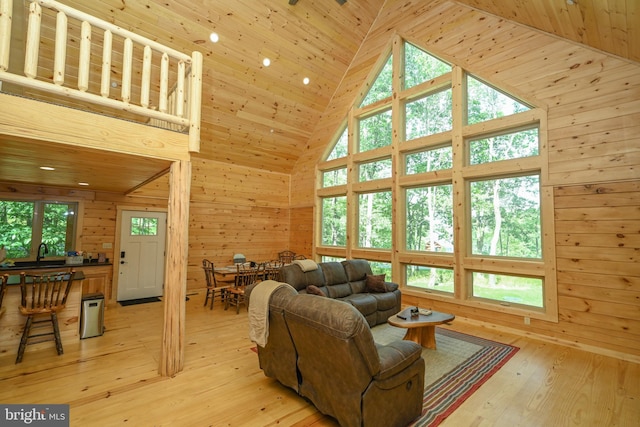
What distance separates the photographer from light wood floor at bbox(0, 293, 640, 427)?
92.4 inches

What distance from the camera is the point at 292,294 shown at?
8.20 feet

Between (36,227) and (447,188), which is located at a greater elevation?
(447,188)

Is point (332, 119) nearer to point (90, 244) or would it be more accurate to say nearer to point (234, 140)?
point (234, 140)

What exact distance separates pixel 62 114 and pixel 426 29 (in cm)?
594

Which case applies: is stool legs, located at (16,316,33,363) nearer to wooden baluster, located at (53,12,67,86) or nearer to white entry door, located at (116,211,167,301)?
white entry door, located at (116,211,167,301)

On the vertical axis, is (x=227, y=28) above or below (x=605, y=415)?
above

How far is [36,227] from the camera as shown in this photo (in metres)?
5.23

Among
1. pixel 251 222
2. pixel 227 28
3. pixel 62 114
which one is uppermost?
pixel 227 28

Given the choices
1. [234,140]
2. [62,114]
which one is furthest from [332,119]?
[62,114]

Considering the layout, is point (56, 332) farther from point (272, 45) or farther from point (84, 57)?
point (272, 45)

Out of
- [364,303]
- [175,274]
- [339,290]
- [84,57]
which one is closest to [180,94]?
[84,57]

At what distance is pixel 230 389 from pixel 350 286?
2680 mm

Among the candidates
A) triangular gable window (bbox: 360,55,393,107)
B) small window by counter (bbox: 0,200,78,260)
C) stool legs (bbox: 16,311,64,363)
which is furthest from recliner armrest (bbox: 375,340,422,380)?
small window by counter (bbox: 0,200,78,260)

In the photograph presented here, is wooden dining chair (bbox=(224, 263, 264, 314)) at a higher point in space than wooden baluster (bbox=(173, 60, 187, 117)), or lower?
lower
